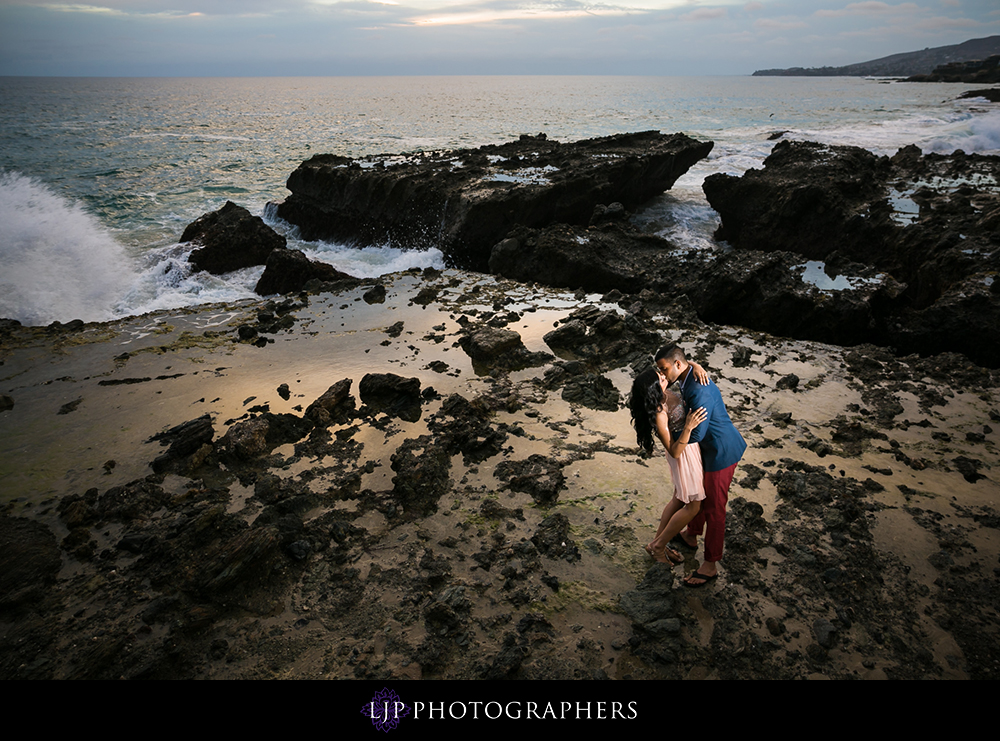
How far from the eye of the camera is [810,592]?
3150 millimetres

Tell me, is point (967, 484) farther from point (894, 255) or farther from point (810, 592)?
point (894, 255)

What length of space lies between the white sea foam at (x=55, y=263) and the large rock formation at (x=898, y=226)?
13.0 meters

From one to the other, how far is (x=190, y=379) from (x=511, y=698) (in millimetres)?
5333

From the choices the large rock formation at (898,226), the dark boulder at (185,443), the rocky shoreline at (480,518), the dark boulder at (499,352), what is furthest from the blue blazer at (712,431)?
the large rock formation at (898,226)

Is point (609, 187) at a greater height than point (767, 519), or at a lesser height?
greater

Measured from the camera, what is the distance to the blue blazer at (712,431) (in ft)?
9.59

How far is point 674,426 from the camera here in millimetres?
2949

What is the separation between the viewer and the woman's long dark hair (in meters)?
2.92

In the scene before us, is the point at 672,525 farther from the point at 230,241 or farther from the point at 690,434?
the point at 230,241

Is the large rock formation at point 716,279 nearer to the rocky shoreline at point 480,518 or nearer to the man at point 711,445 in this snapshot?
the rocky shoreline at point 480,518

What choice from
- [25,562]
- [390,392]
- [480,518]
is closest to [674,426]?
[480,518]

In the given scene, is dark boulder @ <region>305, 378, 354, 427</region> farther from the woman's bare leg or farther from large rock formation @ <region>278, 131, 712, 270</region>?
large rock formation @ <region>278, 131, 712, 270</region>

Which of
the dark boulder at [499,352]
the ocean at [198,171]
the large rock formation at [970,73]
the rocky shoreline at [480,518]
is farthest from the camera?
the large rock formation at [970,73]

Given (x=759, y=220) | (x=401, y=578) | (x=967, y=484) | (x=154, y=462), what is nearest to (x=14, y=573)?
(x=154, y=462)
